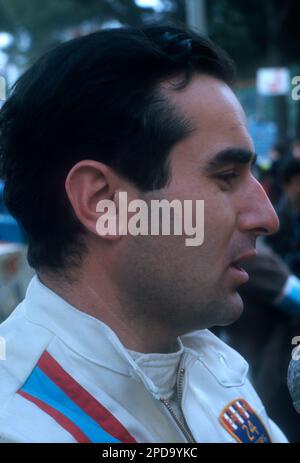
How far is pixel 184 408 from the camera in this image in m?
0.77

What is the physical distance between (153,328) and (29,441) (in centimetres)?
20

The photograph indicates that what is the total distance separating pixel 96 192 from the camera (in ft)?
2.44

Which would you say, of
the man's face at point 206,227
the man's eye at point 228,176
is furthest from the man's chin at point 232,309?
the man's eye at point 228,176

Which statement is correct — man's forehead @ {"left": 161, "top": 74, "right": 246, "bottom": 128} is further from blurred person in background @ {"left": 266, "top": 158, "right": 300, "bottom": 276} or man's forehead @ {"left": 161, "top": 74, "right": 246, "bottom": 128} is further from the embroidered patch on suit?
blurred person in background @ {"left": 266, "top": 158, "right": 300, "bottom": 276}

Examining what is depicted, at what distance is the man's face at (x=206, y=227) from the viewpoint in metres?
0.71

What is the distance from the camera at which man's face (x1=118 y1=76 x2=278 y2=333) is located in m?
0.71

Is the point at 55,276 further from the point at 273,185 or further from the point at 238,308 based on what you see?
the point at 273,185

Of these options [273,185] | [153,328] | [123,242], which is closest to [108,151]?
[123,242]

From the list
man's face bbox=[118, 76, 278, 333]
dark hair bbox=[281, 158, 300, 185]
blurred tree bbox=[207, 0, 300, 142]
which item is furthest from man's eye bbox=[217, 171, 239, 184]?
dark hair bbox=[281, 158, 300, 185]

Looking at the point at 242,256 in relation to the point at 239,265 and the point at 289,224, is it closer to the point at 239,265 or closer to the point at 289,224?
the point at 239,265

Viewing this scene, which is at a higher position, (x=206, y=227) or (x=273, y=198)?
(x=206, y=227)

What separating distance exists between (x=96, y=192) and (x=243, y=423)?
348 mm

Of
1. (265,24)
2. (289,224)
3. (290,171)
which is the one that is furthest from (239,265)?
(290,171)

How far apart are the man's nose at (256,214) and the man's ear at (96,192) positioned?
0.14 metres
